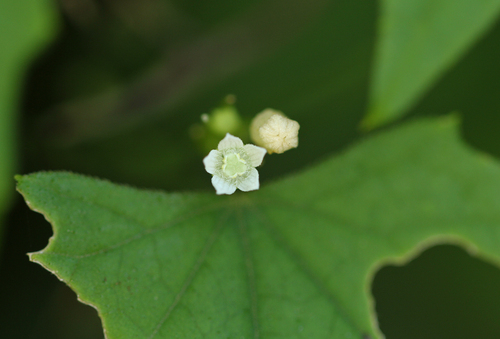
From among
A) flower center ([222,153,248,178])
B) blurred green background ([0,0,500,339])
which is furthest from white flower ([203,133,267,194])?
blurred green background ([0,0,500,339])

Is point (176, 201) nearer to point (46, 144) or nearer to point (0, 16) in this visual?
point (0, 16)

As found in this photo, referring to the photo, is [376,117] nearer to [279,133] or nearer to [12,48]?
[279,133]

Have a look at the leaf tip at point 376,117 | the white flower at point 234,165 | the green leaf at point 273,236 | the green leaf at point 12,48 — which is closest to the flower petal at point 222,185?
the white flower at point 234,165

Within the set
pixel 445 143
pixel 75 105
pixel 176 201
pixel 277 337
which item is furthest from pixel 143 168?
pixel 445 143

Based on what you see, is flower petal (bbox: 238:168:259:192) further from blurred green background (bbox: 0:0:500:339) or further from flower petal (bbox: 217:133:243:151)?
blurred green background (bbox: 0:0:500:339)

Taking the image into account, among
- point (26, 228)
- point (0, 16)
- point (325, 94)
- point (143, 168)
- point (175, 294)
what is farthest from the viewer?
point (325, 94)

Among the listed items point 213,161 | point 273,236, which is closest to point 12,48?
point 213,161
